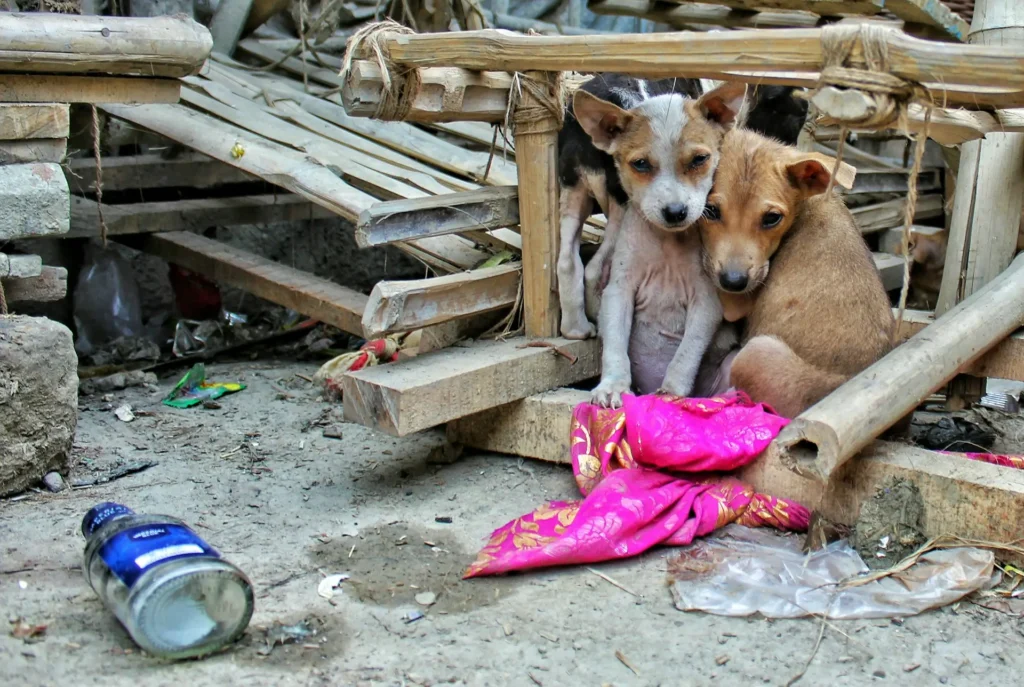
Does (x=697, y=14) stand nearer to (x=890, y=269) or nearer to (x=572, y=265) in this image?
(x=890, y=269)

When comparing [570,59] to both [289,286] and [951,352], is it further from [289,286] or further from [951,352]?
[289,286]

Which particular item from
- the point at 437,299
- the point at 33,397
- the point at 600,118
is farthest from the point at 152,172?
the point at 600,118

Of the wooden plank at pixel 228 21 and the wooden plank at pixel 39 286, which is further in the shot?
the wooden plank at pixel 228 21

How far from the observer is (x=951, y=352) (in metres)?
3.91

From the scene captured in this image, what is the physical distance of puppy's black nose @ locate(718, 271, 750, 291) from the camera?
4367mm

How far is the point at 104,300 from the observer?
266 inches

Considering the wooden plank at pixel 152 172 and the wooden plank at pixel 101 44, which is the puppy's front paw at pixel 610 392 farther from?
the wooden plank at pixel 152 172

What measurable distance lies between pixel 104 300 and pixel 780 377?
439 cm

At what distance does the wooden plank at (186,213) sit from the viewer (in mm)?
6438

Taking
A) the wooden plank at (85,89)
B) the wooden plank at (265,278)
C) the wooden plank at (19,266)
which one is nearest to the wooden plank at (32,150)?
the wooden plank at (85,89)

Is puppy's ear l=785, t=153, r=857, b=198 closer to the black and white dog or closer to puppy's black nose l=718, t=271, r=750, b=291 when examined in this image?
puppy's black nose l=718, t=271, r=750, b=291

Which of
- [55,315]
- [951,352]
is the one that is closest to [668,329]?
[951,352]

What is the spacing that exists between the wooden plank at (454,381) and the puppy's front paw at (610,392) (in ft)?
0.93

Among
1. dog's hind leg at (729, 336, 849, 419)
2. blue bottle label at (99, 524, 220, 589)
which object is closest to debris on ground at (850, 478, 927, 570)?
dog's hind leg at (729, 336, 849, 419)
